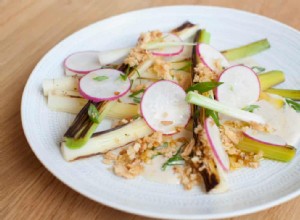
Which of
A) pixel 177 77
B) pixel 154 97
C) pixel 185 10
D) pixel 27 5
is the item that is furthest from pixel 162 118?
pixel 27 5

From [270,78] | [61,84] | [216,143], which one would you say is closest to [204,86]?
[216,143]

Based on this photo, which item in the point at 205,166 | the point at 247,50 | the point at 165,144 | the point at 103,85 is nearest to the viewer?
the point at 205,166

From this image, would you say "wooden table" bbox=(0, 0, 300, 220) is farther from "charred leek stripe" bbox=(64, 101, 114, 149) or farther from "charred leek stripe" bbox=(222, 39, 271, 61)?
"charred leek stripe" bbox=(222, 39, 271, 61)

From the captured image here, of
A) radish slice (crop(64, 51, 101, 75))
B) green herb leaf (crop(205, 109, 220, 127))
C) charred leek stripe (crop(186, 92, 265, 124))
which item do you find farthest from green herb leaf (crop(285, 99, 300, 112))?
radish slice (crop(64, 51, 101, 75))

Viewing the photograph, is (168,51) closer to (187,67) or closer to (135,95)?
(187,67)

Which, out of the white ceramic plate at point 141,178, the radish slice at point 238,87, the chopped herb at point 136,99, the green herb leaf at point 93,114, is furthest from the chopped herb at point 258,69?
the green herb leaf at point 93,114

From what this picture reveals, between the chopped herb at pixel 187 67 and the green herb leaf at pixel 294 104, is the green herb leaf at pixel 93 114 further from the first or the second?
the green herb leaf at pixel 294 104
